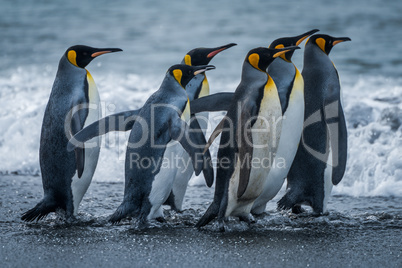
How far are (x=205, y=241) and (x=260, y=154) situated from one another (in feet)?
2.23

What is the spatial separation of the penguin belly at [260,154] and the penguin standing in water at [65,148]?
39.9 inches

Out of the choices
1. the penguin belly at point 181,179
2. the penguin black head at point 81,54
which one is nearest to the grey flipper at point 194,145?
the penguin belly at point 181,179

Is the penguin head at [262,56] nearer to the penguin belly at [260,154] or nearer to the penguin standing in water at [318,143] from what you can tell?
the penguin belly at [260,154]

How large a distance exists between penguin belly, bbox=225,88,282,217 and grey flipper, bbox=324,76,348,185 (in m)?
0.46

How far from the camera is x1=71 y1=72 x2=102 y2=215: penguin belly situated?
4.19 meters

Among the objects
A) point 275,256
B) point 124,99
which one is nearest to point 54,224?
point 275,256

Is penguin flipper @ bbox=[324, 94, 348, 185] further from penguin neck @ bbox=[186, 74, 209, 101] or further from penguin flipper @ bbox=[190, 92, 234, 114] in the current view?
penguin neck @ bbox=[186, 74, 209, 101]

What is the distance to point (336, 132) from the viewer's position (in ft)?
13.7

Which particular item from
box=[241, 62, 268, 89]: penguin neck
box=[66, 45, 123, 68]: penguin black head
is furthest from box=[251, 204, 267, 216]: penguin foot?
box=[66, 45, 123, 68]: penguin black head

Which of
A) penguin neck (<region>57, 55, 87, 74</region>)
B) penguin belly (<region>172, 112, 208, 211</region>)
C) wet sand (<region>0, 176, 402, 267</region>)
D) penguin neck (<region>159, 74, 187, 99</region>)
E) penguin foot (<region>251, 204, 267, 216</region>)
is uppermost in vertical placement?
penguin neck (<region>57, 55, 87, 74</region>)

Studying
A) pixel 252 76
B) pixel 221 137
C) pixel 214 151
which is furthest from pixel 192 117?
pixel 214 151

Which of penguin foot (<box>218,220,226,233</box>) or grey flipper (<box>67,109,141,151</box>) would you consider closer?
penguin foot (<box>218,220,226,233</box>)

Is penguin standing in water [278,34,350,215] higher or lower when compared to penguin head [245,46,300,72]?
lower

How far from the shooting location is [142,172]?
386 cm
